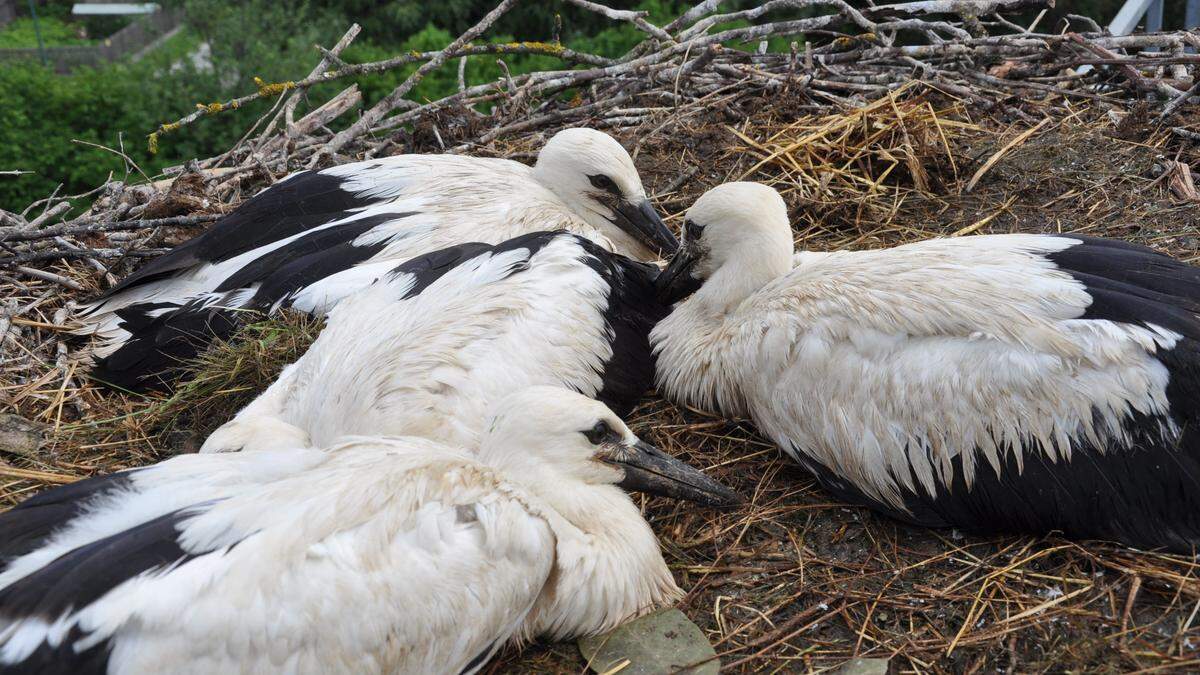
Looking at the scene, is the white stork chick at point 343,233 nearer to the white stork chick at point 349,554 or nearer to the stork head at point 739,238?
the stork head at point 739,238

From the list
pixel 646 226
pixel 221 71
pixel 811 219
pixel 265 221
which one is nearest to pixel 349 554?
pixel 265 221

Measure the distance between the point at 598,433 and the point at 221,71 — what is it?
12.5 metres

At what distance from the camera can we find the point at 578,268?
13.3 ft

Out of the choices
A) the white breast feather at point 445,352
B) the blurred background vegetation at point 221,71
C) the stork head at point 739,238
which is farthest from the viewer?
the blurred background vegetation at point 221,71

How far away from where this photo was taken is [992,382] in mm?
3211

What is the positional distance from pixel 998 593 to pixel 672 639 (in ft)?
2.92

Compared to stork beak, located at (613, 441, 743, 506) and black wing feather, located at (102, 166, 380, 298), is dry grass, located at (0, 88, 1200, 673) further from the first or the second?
black wing feather, located at (102, 166, 380, 298)

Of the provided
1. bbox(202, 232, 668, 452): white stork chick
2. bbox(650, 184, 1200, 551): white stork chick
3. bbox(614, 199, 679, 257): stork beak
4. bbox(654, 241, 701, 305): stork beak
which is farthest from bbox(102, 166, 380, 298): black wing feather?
bbox(650, 184, 1200, 551): white stork chick

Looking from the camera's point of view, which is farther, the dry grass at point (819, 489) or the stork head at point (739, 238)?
the stork head at point (739, 238)

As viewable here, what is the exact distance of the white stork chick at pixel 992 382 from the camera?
3078 millimetres

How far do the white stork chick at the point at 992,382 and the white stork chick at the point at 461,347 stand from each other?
48 cm

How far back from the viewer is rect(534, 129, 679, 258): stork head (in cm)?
493

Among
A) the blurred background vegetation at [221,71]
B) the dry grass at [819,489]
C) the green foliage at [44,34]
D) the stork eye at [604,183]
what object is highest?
the stork eye at [604,183]

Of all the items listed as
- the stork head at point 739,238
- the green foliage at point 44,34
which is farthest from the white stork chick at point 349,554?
the green foliage at point 44,34
